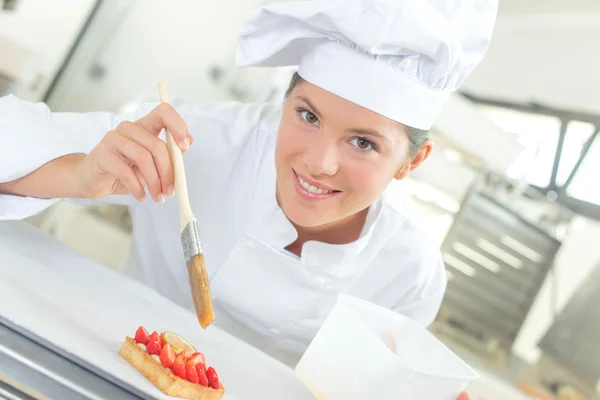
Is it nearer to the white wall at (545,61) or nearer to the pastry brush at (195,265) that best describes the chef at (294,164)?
the pastry brush at (195,265)

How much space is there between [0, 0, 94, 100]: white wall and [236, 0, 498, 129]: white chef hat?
1286 millimetres

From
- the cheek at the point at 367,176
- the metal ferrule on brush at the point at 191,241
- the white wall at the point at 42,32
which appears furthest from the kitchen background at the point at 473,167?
the metal ferrule on brush at the point at 191,241

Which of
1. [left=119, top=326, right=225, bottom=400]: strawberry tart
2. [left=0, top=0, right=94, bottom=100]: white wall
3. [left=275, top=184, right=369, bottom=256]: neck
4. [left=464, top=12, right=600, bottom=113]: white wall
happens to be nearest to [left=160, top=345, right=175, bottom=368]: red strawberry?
[left=119, top=326, right=225, bottom=400]: strawberry tart

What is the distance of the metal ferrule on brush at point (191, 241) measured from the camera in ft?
2.10

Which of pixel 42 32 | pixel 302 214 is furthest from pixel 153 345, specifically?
pixel 42 32

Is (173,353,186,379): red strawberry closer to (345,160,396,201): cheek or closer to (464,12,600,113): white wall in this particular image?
(345,160,396,201): cheek

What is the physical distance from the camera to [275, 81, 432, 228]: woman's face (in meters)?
0.81

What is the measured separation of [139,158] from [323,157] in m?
0.27

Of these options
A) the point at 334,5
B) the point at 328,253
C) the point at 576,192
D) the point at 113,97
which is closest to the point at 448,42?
the point at 334,5

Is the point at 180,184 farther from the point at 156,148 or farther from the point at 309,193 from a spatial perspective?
the point at 309,193

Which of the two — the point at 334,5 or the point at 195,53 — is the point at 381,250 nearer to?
the point at 334,5

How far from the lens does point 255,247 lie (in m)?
1.04

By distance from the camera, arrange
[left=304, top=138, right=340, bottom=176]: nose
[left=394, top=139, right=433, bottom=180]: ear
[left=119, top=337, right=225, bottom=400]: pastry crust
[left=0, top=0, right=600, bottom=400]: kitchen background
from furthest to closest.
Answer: [left=0, top=0, right=600, bottom=400]: kitchen background
[left=394, top=139, right=433, bottom=180]: ear
[left=304, top=138, right=340, bottom=176]: nose
[left=119, top=337, right=225, bottom=400]: pastry crust

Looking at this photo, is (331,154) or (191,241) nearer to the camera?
(191,241)
